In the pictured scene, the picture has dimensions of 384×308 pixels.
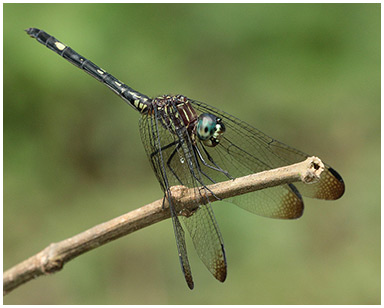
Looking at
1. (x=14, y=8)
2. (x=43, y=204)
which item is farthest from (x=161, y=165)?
(x=14, y=8)

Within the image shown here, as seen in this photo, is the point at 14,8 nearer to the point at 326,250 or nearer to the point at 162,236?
the point at 162,236

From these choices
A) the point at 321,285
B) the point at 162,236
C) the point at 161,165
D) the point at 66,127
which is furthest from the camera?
the point at 66,127

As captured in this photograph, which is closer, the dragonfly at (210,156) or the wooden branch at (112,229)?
the wooden branch at (112,229)

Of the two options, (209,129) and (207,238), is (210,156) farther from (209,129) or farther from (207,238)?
(207,238)

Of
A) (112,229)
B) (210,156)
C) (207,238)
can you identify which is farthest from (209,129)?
(112,229)

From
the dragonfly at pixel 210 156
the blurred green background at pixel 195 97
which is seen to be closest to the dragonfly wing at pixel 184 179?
the dragonfly at pixel 210 156

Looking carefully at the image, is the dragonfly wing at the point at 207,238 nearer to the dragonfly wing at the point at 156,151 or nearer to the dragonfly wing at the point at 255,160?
the dragonfly wing at the point at 156,151

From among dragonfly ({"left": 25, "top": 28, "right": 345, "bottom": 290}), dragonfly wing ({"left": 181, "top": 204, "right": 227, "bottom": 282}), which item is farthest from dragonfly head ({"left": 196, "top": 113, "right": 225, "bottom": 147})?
dragonfly wing ({"left": 181, "top": 204, "right": 227, "bottom": 282})
